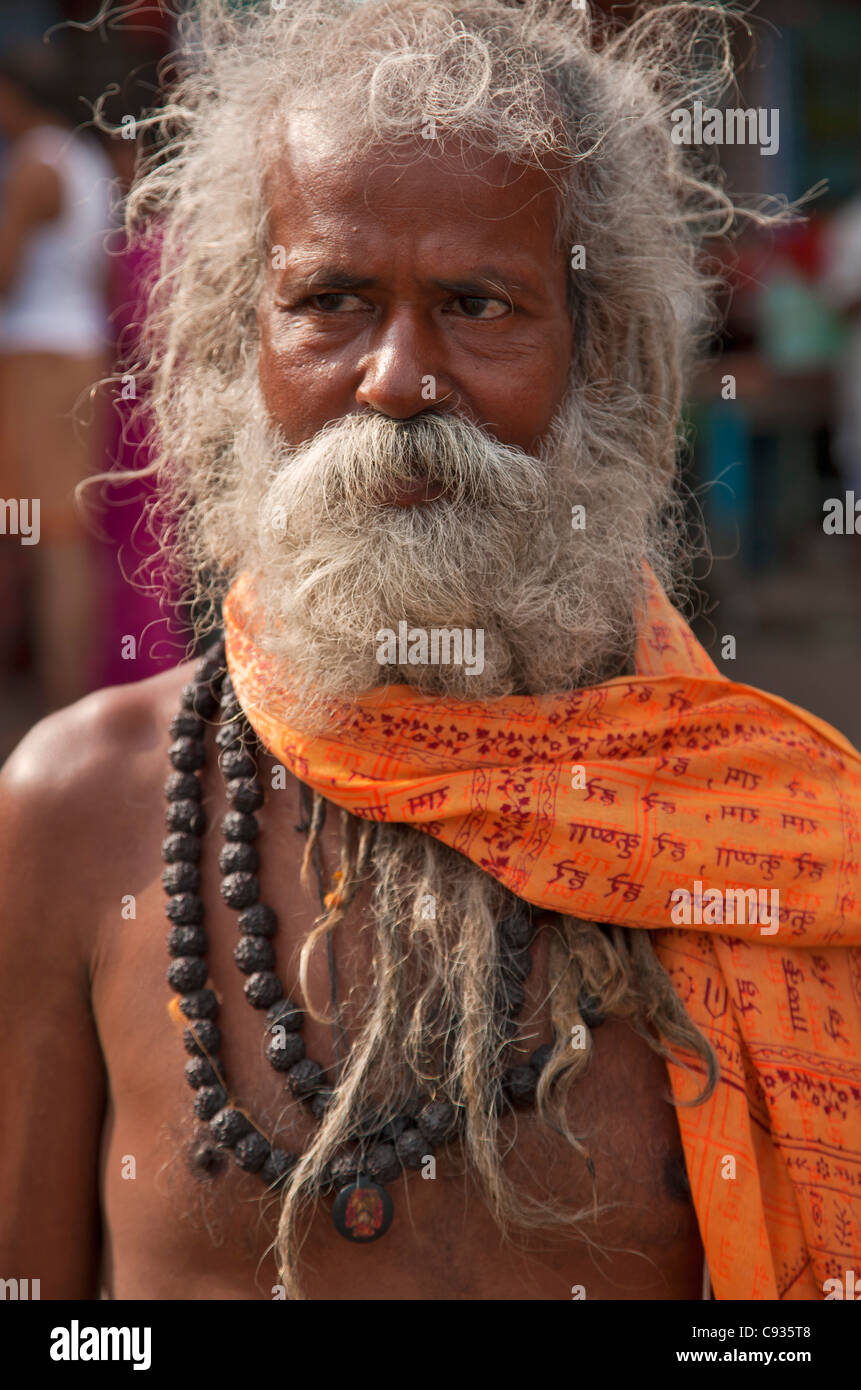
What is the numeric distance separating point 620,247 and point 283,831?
42.1 inches

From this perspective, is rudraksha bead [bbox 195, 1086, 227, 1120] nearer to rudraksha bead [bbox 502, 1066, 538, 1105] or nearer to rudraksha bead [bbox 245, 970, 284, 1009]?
rudraksha bead [bbox 245, 970, 284, 1009]

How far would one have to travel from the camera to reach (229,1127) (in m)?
1.82

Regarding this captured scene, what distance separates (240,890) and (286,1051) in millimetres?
241

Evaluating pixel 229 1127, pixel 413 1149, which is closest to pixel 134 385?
pixel 229 1127

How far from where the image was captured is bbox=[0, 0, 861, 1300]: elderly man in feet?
5.94

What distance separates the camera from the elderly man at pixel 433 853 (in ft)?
5.94

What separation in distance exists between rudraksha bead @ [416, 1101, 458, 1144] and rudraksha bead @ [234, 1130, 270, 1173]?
0.22 m

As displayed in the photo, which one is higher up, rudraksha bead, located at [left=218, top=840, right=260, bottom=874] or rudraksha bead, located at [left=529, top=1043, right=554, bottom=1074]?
rudraksha bead, located at [left=218, top=840, right=260, bottom=874]

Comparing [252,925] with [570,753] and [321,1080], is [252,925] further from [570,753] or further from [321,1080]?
[570,753]

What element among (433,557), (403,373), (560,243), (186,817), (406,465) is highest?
(560,243)

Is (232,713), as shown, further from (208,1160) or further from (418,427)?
(208,1160)

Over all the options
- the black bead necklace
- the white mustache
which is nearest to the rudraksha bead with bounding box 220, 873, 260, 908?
the black bead necklace

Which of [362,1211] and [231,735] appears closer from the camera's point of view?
[362,1211]

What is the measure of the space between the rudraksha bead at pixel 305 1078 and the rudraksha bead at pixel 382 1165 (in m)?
0.12
